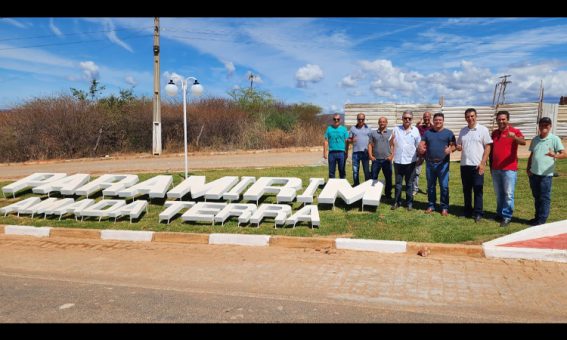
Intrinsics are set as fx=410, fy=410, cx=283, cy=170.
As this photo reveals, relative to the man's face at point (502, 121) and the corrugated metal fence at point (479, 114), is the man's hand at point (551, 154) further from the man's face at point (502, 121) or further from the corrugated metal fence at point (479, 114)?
the corrugated metal fence at point (479, 114)

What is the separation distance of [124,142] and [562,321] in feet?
72.5

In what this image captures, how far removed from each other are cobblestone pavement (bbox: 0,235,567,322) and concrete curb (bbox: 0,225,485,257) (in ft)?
0.57

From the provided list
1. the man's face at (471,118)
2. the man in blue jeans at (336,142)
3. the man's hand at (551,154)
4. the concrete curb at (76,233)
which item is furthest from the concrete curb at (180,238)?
the man's hand at (551,154)

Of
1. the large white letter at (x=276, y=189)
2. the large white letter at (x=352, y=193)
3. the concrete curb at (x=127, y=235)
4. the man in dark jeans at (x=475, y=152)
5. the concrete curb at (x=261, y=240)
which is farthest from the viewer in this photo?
the large white letter at (x=276, y=189)

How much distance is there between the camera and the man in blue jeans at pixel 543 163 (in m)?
6.77

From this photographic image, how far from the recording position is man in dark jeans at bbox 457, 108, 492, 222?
23.9 ft

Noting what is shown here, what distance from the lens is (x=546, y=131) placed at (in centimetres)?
678

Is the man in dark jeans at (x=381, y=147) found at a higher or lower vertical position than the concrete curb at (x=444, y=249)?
higher

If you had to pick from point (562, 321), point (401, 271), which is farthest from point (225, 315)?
point (562, 321)

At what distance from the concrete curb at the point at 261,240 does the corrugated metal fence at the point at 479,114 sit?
1548cm

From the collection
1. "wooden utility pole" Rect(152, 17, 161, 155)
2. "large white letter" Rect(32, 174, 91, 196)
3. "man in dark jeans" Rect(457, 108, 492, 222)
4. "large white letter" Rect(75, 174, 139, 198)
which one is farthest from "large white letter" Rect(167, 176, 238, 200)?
"wooden utility pole" Rect(152, 17, 161, 155)

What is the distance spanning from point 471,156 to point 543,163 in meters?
1.10

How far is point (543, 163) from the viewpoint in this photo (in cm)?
683
